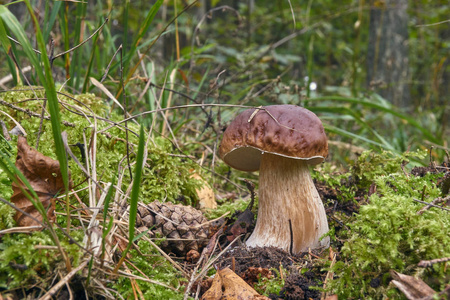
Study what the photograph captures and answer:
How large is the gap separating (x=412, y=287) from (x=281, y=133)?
31.1 inches

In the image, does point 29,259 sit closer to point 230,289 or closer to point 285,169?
point 230,289

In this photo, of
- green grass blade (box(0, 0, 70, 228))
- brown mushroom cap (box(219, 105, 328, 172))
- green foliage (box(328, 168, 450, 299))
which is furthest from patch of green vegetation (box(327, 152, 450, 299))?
green grass blade (box(0, 0, 70, 228))

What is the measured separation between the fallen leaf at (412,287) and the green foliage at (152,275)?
0.75 m

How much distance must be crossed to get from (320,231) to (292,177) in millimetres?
312

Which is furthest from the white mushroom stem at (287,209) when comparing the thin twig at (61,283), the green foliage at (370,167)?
the thin twig at (61,283)

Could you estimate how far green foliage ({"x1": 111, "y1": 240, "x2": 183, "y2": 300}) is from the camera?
3.81 ft

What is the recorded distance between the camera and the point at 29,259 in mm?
1013

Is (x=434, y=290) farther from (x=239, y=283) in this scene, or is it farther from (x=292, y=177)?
(x=292, y=177)

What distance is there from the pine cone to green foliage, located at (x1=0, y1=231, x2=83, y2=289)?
1.69ft

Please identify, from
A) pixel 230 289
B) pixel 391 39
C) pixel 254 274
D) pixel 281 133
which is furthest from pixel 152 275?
pixel 391 39

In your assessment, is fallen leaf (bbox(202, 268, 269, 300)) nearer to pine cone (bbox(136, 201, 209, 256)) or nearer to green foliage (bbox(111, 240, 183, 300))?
green foliage (bbox(111, 240, 183, 300))

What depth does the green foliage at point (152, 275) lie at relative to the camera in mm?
1162

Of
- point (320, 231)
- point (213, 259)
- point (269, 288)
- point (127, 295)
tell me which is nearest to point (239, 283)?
point (269, 288)

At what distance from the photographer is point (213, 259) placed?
1.51 m
